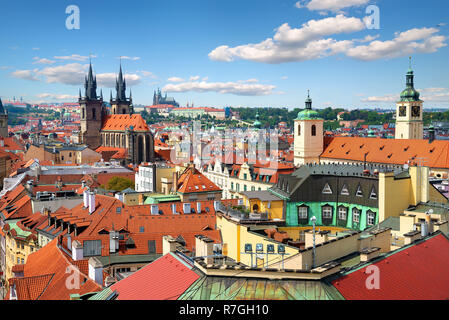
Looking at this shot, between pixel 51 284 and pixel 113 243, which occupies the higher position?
pixel 113 243

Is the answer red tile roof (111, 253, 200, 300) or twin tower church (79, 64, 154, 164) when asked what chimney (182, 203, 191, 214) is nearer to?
red tile roof (111, 253, 200, 300)

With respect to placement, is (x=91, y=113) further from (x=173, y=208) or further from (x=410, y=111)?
(x=173, y=208)

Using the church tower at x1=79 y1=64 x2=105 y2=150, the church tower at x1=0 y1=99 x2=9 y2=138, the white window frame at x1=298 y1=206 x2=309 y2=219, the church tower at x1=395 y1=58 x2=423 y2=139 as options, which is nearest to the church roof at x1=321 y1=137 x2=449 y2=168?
the church tower at x1=395 y1=58 x2=423 y2=139

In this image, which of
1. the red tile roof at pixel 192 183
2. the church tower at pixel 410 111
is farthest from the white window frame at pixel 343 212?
the church tower at pixel 410 111

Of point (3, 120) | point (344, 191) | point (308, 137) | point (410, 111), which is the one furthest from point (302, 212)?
point (3, 120)

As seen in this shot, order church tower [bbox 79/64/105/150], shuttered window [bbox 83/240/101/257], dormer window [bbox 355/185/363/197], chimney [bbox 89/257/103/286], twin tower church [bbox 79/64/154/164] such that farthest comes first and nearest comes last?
church tower [bbox 79/64/105/150] → twin tower church [bbox 79/64/154/164] → shuttered window [bbox 83/240/101/257] → dormer window [bbox 355/185/363/197] → chimney [bbox 89/257/103/286]
